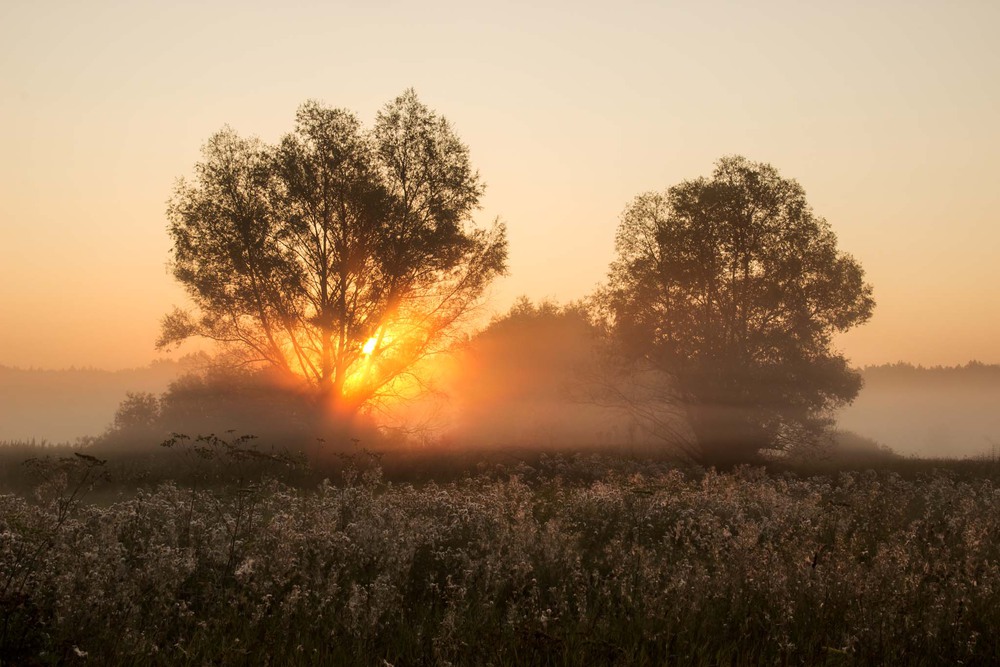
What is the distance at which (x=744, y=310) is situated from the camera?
114ft

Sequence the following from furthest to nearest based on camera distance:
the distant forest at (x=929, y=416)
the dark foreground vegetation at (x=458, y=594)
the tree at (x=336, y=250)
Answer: the distant forest at (x=929, y=416) → the tree at (x=336, y=250) → the dark foreground vegetation at (x=458, y=594)

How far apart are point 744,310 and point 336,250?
58.2 feet

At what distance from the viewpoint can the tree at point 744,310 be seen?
3409 cm

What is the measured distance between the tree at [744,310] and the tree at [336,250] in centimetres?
776

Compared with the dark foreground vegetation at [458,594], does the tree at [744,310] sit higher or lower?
higher

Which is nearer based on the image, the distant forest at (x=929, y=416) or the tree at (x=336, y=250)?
the tree at (x=336, y=250)

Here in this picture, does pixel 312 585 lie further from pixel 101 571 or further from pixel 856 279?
pixel 856 279

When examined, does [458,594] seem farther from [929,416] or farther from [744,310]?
[929,416]

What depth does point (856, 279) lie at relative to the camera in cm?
3516

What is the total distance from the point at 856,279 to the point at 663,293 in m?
8.53

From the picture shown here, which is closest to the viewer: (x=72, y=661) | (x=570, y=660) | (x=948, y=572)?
(x=72, y=661)

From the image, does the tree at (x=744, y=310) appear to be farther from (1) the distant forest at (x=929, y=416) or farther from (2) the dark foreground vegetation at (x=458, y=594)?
(1) the distant forest at (x=929, y=416)

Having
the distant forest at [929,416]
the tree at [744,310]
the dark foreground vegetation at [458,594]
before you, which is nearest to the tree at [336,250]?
the tree at [744,310]

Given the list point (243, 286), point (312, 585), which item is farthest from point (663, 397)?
point (312, 585)
